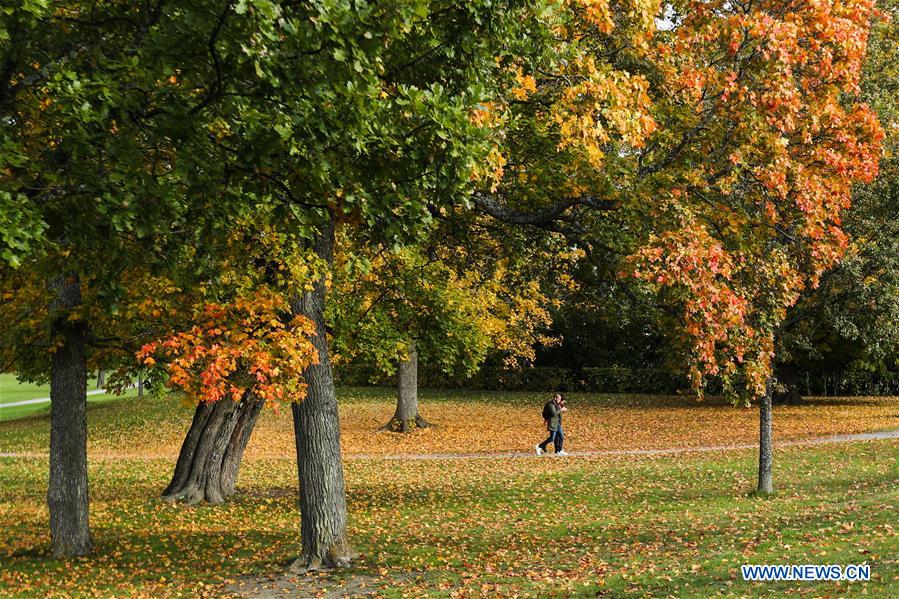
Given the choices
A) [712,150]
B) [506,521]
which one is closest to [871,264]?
[712,150]

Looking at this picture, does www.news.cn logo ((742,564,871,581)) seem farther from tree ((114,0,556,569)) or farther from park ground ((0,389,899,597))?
tree ((114,0,556,569))

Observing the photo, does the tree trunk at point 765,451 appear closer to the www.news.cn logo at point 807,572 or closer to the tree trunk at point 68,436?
the www.news.cn logo at point 807,572

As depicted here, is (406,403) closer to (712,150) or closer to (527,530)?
(527,530)

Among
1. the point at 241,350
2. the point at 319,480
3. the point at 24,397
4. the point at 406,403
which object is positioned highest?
the point at 241,350

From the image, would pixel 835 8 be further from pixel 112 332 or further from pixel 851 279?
pixel 851 279

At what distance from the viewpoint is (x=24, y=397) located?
192ft

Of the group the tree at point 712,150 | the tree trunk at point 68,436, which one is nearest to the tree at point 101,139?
the tree trunk at point 68,436

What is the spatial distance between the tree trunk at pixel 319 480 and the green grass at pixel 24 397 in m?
28.0

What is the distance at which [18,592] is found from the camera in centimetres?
1035

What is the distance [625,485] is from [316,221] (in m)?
11.2

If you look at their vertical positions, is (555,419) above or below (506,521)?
above

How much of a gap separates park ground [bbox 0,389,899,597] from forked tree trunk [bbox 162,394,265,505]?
49 cm

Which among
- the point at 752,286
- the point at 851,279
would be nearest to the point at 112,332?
the point at 752,286

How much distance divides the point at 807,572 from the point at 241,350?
22.1ft
